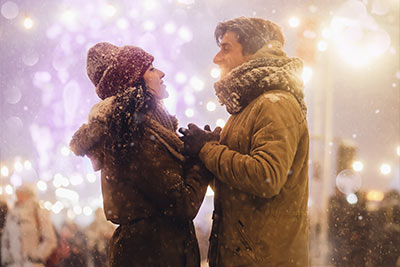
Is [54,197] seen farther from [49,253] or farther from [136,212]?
[136,212]

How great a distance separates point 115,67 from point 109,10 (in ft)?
20.5

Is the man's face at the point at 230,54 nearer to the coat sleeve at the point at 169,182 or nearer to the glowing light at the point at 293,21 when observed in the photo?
the coat sleeve at the point at 169,182

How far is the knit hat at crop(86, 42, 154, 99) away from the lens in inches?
103

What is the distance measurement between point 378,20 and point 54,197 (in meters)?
9.25

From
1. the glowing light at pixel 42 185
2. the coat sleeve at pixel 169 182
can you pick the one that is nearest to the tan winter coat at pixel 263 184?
the coat sleeve at pixel 169 182

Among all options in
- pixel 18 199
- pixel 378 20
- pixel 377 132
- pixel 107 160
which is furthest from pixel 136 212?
pixel 377 132

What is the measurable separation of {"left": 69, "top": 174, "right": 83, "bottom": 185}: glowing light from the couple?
864cm

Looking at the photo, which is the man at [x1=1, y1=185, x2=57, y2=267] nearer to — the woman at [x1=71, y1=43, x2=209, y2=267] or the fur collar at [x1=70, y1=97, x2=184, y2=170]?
the woman at [x1=71, y1=43, x2=209, y2=267]

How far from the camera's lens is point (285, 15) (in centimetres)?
710

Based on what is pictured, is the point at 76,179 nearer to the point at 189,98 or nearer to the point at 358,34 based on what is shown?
the point at 189,98

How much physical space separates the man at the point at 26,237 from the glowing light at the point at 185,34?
4.61 metres

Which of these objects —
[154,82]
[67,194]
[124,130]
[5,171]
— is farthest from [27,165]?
[124,130]

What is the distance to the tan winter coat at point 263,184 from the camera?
2.18 metres

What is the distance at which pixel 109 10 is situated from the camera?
827 centimetres
